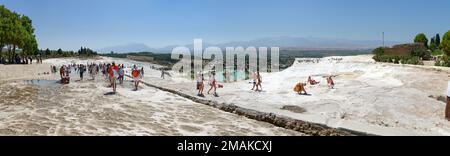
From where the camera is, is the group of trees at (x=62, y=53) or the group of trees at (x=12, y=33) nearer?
the group of trees at (x=12, y=33)

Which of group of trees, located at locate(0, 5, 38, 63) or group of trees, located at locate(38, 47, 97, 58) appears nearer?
group of trees, located at locate(0, 5, 38, 63)

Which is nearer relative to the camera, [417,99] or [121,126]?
[121,126]

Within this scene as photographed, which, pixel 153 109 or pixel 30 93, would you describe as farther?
pixel 30 93

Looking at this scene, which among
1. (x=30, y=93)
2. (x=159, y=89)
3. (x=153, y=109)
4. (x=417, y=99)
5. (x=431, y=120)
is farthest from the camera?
(x=159, y=89)

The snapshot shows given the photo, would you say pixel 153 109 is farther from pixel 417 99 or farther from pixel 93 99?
pixel 417 99

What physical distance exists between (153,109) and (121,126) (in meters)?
2.97

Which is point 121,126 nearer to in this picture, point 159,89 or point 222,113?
point 222,113

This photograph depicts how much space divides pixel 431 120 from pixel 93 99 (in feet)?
40.4

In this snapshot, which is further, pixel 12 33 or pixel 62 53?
pixel 62 53

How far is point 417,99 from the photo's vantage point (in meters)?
14.8
